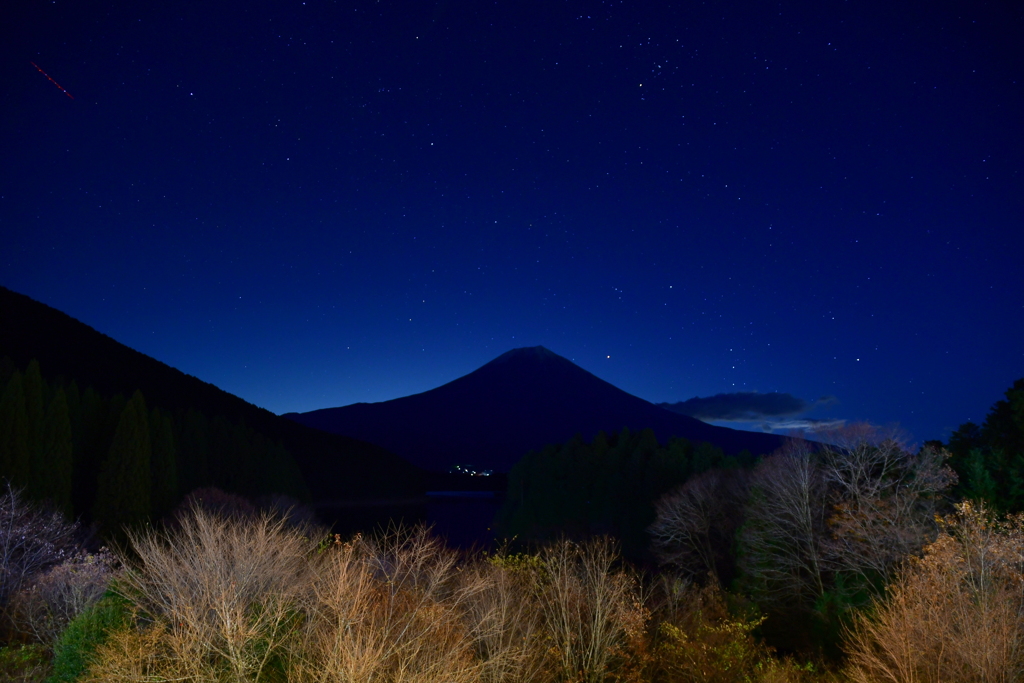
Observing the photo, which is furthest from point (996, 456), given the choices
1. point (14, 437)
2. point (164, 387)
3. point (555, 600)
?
point (164, 387)

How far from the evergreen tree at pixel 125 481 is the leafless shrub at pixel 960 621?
32679 millimetres

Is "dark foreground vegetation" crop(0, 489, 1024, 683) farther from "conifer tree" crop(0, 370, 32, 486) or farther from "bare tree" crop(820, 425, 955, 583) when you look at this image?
"conifer tree" crop(0, 370, 32, 486)

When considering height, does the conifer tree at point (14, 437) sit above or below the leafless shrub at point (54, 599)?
above

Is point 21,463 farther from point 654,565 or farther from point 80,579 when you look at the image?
point 654,565

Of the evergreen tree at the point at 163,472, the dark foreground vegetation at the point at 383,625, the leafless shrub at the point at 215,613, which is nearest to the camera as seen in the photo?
the leafless shrub at the point at 215,613

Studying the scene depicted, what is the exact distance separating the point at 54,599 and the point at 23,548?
663 centimetres

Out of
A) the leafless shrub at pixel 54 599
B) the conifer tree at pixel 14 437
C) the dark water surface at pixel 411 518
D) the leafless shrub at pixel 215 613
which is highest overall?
the conifer tree at pixel 14 437

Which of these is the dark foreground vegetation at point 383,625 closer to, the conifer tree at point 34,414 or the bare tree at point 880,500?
the bare tree at point 880,500

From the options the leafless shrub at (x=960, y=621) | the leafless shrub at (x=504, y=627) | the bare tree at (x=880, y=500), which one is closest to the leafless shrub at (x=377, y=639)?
the leafless shrub at (x=504, y=627)

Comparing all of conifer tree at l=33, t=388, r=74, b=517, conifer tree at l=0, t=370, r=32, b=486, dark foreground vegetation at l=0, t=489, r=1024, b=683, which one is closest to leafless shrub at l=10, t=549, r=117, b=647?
dark foreground vegetation at l=0, t=489, r=1024, b=683

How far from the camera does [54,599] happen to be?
15508 millimetres

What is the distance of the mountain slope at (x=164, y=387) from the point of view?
8225 cm

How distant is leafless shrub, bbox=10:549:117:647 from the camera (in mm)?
14703

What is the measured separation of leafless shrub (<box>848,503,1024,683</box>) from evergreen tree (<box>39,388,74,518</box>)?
101 ft
